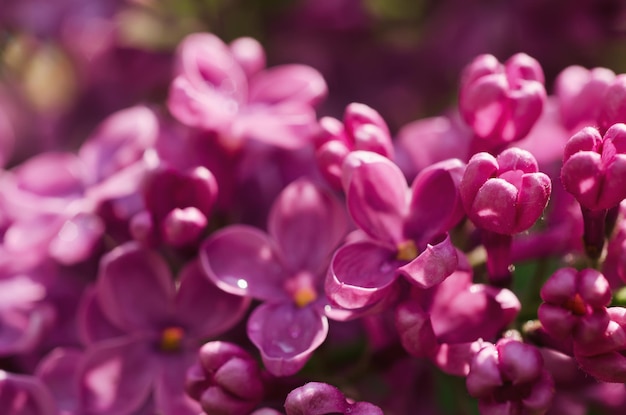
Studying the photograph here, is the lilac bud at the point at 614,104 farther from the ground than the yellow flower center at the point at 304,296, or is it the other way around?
the lilac bud at the point at 614,104

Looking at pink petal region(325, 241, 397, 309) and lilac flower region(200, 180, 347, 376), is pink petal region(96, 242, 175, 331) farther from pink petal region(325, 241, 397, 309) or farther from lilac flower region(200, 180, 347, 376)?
pink petal region(325, 241, 397, 309)

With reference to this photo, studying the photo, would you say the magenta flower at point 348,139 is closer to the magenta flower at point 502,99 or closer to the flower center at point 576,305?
the magenta flower at point 502,99

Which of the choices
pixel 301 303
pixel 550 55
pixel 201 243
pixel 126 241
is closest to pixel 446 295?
pixel 301 303

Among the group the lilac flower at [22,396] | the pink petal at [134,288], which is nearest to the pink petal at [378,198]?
the pink petal at [134,288]

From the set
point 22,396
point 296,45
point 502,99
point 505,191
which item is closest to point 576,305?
point 505,191

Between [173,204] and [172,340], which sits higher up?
[173,204]

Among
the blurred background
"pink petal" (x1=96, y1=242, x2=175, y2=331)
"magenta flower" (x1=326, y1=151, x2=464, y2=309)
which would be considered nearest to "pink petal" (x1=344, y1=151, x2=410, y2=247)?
"magenta flower" (x1=326, y1=151, x2=464, y2=309)

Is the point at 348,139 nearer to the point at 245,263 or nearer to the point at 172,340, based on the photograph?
the point at 245,263

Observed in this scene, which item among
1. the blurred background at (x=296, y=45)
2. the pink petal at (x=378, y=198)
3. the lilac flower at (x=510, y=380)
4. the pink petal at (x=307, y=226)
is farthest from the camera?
the blurred background at (x=296, y=45)
